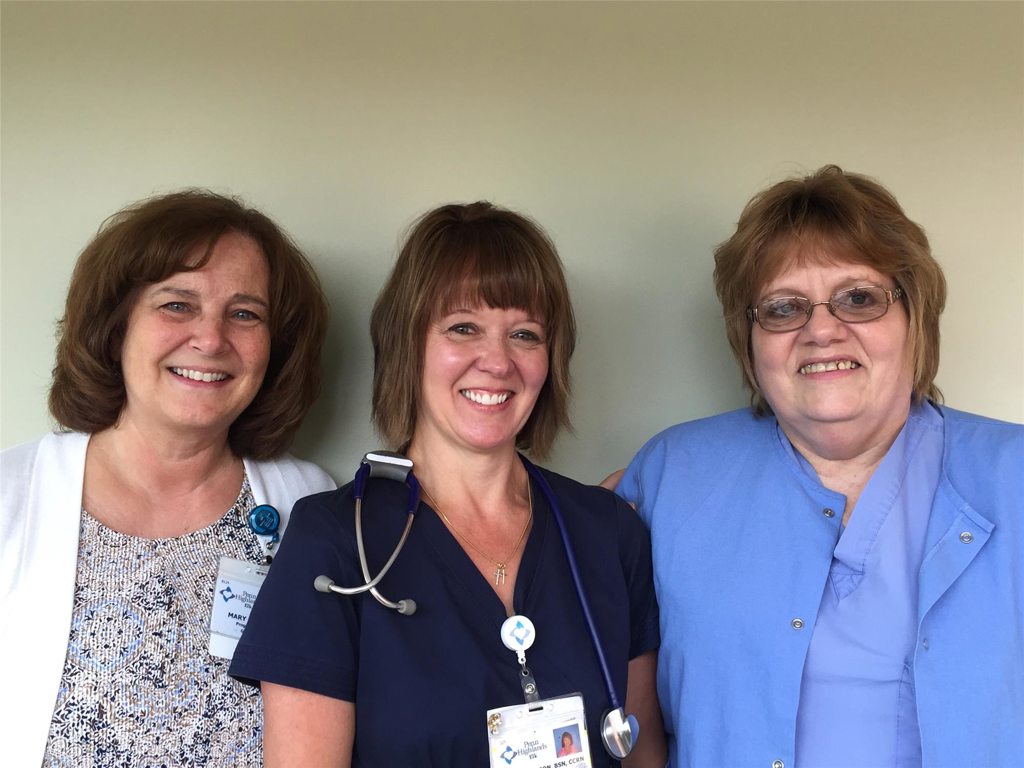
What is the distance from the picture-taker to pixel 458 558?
1.53 meters

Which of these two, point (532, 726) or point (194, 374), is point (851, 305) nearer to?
point (532, 726)

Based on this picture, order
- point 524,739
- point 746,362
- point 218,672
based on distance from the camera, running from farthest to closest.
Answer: point 746,362
point 218,672
point 524,739

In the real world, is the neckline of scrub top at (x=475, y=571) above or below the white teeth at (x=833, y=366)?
below

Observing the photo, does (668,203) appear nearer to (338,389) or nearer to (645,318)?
(645,318)

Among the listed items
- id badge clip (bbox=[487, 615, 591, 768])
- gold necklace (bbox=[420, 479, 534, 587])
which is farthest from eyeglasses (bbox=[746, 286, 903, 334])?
id badge clip (bbox=[487, 615, 591, 768])

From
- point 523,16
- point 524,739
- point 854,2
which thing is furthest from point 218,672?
point 854,2

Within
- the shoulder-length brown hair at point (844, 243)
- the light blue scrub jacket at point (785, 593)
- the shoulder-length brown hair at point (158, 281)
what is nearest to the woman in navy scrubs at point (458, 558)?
the light blue scrub jacket at point (785, 593)

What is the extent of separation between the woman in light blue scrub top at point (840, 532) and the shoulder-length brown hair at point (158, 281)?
0.88 metres

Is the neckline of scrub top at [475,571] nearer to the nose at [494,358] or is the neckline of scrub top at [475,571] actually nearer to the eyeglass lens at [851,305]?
the nose at [494,358]

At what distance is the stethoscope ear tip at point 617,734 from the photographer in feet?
4.86

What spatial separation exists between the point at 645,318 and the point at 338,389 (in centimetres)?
86

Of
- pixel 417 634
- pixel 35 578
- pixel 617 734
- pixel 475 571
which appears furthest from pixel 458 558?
pixel 35 578

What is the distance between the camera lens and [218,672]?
164 cm

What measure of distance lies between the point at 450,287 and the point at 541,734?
832 mm
